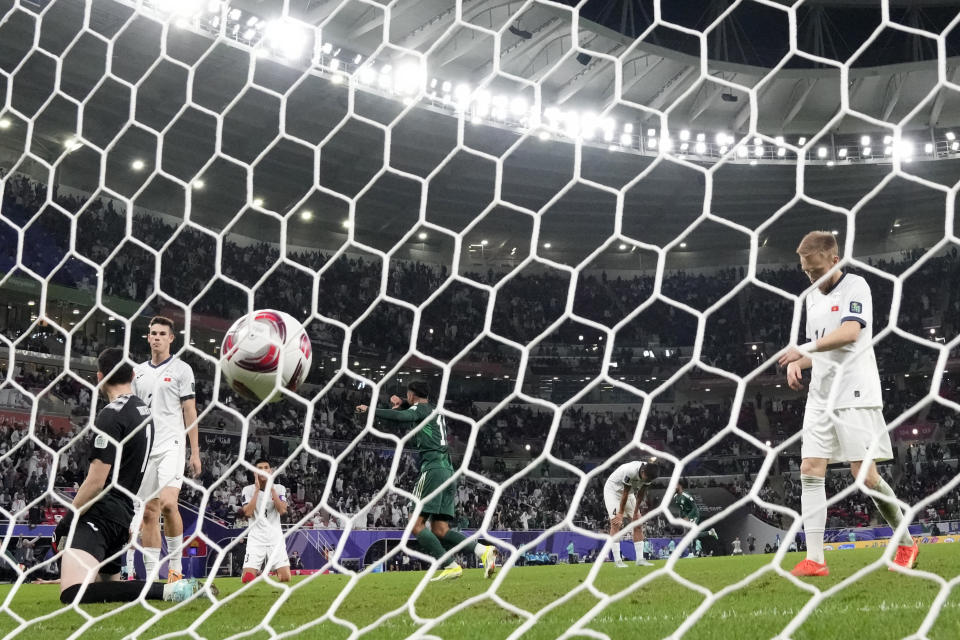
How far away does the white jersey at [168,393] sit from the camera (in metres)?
4.83

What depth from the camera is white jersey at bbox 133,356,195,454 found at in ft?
15.8

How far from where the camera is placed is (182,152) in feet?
57.0

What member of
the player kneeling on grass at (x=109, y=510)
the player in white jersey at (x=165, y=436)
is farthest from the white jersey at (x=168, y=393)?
the player kneeling on grass at (x=109, y=510)

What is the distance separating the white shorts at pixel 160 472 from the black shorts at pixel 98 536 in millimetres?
908

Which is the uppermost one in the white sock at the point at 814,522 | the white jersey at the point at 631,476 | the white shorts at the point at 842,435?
the white shorts at the point at 842,435

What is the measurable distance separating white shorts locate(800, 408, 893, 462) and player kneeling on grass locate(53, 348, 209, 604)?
2733mm

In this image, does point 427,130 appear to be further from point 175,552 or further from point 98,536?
point 98,536

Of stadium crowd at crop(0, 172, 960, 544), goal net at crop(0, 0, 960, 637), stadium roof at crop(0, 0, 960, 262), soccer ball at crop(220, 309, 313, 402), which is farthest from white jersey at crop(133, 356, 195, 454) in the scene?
stadium crowd at crop(0, 172, 960, 544)

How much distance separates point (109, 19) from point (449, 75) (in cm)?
687

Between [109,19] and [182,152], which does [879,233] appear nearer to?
[182,152]

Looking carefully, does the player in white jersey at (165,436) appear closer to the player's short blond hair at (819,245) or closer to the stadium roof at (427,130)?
the player's short blond hair at (819,245)

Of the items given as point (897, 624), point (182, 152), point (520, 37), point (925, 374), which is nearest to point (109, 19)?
point (182, 152)

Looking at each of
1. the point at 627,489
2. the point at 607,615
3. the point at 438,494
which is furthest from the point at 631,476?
the point at 607,615

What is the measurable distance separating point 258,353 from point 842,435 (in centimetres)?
265
